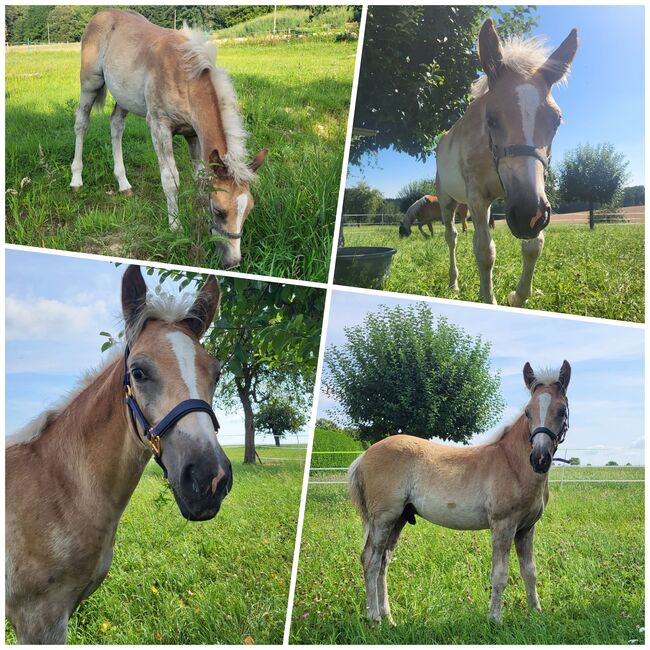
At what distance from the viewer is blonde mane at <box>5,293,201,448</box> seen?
2588 millimetres

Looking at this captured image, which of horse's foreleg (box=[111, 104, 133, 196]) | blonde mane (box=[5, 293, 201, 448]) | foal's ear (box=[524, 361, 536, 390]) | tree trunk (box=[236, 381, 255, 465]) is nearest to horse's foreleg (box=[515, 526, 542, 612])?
foal's ear (box=[524, 361, 536, 390])

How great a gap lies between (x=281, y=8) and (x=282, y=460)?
18.5 ft

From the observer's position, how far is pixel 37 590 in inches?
97.6

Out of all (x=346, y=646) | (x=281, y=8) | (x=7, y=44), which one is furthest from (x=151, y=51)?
(x=346, y=646)

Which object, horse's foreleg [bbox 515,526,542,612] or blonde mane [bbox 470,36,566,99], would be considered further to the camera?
horse's foreleg [bbox 515,526,542,612]

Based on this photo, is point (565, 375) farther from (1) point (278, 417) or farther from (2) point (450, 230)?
(1) point (278, 417)

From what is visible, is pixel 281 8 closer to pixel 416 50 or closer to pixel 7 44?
pixel 416 50

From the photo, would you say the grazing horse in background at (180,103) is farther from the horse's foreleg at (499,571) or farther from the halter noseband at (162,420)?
the horse's foreleg at (499,571)

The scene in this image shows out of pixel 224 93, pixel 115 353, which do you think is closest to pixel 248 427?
pixel 224 93

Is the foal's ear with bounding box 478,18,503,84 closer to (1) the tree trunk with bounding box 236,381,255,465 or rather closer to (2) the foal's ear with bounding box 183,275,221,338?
(2) the foal's ear with bounding box 183,275,221,338

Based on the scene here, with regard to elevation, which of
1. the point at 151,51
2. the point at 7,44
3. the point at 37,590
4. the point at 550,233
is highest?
the point at 7,44

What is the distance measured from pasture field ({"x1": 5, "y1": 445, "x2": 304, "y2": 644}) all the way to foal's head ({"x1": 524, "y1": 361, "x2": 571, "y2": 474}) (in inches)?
86.9

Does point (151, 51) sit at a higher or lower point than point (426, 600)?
higher

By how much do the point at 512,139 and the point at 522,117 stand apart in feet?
0.45
